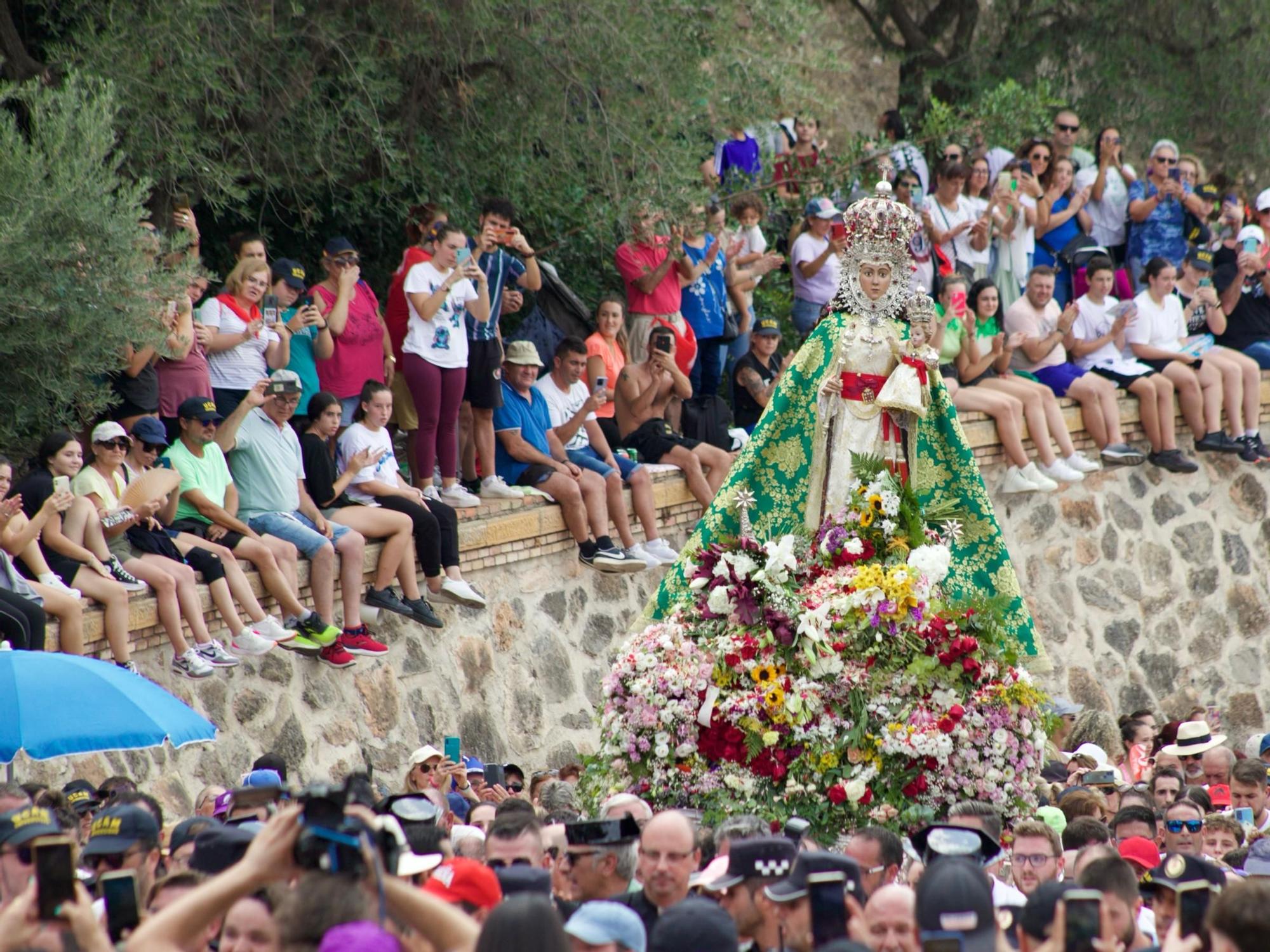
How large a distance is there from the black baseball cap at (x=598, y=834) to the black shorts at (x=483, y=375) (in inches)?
267

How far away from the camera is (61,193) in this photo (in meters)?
10.2

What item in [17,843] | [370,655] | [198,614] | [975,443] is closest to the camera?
[17,843]

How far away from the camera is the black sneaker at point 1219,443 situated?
53.3 feet

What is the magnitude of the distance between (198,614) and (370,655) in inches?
59.5

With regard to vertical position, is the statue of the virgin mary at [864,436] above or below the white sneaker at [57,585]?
above

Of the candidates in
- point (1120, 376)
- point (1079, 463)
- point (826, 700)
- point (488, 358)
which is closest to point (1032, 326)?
point (1120, 376)

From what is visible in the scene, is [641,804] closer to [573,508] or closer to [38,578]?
[38,578]

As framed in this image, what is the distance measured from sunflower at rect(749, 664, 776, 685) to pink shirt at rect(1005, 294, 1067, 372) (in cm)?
756

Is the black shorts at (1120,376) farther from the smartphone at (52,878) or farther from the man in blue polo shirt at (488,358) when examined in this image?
the smartphone at (52,878)

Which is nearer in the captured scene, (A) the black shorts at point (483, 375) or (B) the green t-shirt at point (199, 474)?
(B) the green t-shirt at point (199, 474)

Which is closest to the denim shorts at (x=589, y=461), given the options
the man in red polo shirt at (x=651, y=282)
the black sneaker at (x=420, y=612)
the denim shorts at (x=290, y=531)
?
the man in red polo shirt at (x=651, y=282)

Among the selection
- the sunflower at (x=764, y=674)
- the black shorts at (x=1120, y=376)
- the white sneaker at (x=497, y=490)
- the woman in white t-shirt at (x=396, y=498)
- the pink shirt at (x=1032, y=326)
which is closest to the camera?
the sunflower at (x=764, y=674)

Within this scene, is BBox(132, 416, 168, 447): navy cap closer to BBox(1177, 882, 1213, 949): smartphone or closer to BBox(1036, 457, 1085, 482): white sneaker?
BBox(1177, 882, 1213, 949): smartphone

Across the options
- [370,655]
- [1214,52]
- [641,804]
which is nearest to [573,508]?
[370,655]
